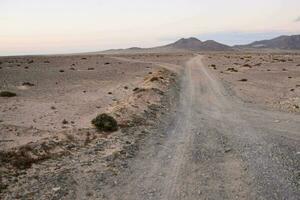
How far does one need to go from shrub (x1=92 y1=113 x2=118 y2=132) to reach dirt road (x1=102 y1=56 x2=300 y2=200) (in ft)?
7.35

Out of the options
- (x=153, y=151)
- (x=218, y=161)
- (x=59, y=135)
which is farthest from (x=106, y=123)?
(x=218, y=161)

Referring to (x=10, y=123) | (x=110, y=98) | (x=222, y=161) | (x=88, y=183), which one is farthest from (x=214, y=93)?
(x=88, y=183)

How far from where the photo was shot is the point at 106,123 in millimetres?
17750

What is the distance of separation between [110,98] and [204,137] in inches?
550

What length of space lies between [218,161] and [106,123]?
6.00 meters

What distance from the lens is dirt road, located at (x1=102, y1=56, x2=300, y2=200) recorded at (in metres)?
10.6

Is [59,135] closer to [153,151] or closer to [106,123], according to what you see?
[106,123]

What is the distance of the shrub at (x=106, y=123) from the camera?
17.5m

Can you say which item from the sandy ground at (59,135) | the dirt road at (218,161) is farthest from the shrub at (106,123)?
the dirt road at (218,161)

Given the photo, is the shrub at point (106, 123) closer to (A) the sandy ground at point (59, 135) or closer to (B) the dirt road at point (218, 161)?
(A) the sandy ground at point (59, 135)

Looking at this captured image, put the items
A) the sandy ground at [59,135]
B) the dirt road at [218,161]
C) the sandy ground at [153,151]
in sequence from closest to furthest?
the dirt road at [218,161], the sandy ground at [153,151], the sandy ground at [59,135]

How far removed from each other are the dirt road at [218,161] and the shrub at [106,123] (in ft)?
7.35

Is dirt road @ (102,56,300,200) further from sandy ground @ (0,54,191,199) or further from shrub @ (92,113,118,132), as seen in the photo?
shrub @ (92,113,118,132)

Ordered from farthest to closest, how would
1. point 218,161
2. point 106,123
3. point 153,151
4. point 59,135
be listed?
point 106,123 < point 59,135 < point 153,151 < point 218,161
